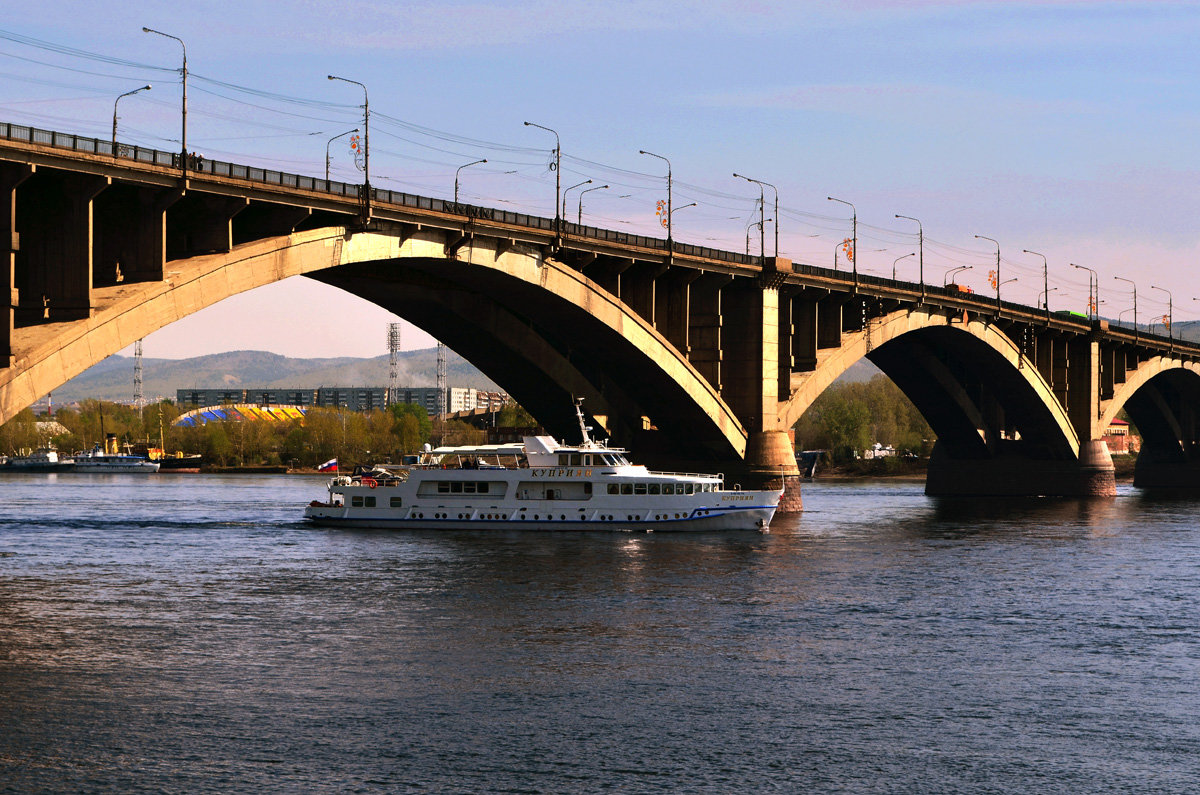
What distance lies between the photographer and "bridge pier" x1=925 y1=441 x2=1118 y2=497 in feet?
401

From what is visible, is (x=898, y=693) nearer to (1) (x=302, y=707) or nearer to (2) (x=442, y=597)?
(1) (x=302, y=707)

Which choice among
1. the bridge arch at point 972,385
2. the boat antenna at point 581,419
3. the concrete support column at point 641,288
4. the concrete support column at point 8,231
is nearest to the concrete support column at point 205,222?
the concrete support column at point 8,231

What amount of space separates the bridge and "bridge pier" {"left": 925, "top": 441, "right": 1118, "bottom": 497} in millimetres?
174

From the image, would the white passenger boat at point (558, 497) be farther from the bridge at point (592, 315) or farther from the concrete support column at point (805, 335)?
the concrete support column at point (805, 335)

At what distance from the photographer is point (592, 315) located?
71.7 m

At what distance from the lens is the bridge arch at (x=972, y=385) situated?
105938 millimetres

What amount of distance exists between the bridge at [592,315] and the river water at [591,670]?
1095 cm

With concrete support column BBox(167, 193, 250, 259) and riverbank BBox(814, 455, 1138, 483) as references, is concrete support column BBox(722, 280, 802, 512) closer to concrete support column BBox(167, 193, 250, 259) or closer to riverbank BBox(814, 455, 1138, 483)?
concrete support column BBox(167, 193, 250, 259)

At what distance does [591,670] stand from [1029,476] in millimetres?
97224

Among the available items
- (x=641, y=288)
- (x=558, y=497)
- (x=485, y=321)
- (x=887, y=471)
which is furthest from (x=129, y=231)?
(x=887, y=471)

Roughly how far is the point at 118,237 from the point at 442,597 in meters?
17.3

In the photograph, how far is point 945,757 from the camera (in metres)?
26.1

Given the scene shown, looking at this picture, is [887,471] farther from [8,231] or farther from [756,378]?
[8,231]

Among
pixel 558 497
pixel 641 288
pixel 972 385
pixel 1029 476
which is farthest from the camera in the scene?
→ pixel 1029 476
